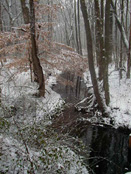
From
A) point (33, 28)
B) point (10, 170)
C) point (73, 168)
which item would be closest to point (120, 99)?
point (73, 168)

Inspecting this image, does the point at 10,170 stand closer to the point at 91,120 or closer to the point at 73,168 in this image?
the point at 73,168

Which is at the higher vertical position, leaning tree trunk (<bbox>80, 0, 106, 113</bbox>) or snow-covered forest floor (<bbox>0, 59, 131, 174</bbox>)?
leaning tree trunk (<bbox>80, 0, 106, 113</bbox>)

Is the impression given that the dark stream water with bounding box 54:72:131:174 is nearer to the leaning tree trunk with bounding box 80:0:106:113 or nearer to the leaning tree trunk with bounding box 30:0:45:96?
the leaning tree trunk with bounding box 80:0:106:113

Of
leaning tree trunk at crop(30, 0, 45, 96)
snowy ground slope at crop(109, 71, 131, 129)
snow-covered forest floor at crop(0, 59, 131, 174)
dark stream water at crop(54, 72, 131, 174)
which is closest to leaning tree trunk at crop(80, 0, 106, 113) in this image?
snowy ground slope at crop(109, 71, 131, 129)

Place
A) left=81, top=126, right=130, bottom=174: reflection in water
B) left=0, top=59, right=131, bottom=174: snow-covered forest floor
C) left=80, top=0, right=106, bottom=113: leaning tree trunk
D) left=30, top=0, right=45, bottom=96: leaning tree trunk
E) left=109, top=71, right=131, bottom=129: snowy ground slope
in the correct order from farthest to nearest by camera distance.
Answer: left=109, top=71, right=131, bottom=129: snowy ground slope → left=80, top=0, right=106, bottom=113: leaning tree trunk → left=30, top=0, right=45, bottom=96: leaning tree trunk → left=81, top=126, right=130, bottom=174: reflection in water → left=0, top=59, right=131, bottom=174: snow-covered forest floor

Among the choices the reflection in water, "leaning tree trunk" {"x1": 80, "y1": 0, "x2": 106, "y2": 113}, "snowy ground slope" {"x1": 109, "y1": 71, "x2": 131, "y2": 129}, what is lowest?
the reflection in water

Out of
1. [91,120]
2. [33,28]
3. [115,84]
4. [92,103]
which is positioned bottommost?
[91,120]

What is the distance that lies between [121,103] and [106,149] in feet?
11.1

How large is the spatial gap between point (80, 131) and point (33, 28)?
556cm

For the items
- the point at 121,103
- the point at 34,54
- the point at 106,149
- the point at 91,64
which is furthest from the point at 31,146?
the point at 121,103

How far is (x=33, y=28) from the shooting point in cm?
648

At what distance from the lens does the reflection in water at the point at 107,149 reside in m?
4.43

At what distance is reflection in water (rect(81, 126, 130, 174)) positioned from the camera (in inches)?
174


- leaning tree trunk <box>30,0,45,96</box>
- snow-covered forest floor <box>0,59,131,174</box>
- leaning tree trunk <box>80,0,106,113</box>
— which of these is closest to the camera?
snow-covered forest floor <box>0,59,131,174</box>
